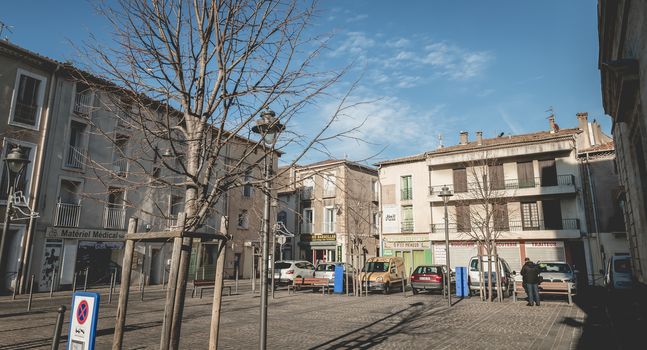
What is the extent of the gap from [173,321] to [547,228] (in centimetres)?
3010

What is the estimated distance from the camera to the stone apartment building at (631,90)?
25.0ft

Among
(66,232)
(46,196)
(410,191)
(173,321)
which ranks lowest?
(173,321)

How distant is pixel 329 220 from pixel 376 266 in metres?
15.7

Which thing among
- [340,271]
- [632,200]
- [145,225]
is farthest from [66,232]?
[632,200]

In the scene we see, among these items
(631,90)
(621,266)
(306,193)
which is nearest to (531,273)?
(621,266)

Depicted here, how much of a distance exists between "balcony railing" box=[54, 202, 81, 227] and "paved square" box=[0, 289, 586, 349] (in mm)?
6363

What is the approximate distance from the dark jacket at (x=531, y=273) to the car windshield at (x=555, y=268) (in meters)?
4.15

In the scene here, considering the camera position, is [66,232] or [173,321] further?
[66,232]

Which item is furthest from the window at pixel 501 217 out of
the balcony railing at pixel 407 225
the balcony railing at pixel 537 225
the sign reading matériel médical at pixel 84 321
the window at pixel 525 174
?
the sign reading matériel médical at pixel 84 321

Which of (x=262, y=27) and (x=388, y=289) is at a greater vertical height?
(x=262, y=27)

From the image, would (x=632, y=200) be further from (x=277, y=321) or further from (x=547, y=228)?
(x=547, y=228)

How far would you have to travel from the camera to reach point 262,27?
4.96 m

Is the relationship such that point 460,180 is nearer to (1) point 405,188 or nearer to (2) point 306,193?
(1) point 405,188

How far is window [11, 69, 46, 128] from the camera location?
746 inches
